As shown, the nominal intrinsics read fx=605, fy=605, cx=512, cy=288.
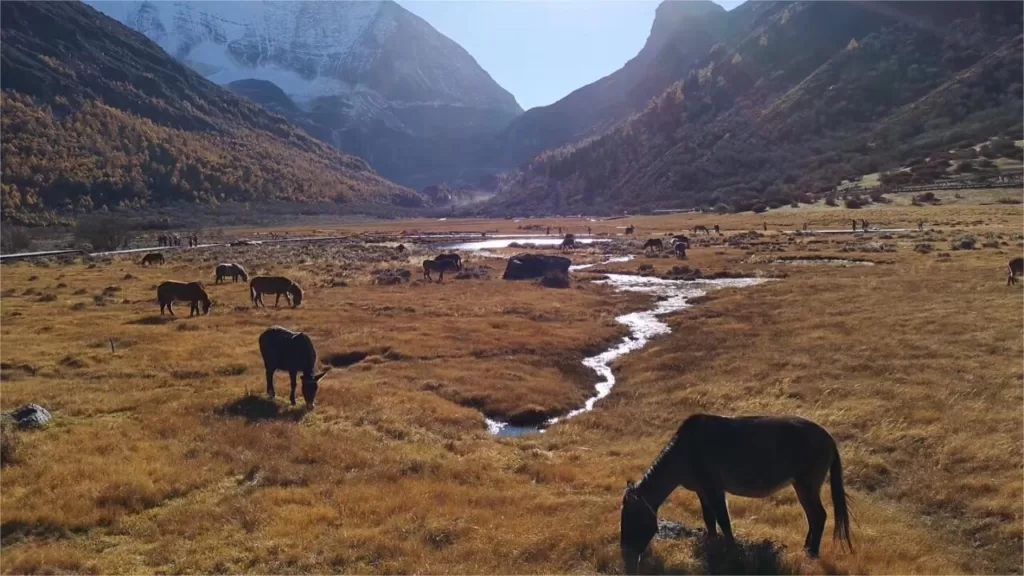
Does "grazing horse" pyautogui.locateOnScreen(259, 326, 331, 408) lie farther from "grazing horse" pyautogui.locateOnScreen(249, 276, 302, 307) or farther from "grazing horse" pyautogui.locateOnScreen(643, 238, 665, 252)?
"grazing horse" pyautogui.locateOnScreen(643, 238, 665, 252)

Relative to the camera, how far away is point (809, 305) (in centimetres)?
3494

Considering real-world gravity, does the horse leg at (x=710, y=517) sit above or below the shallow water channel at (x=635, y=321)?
above

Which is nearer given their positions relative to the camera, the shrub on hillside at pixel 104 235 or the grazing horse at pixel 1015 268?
the grazing horse at pixel 1015 268

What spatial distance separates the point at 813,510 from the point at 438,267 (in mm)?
51252

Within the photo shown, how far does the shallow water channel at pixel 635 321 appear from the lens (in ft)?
67.2

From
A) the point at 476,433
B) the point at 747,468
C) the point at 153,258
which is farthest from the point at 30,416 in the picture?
the point at 153,258

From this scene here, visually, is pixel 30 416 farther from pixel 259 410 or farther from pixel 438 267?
pixel 438 267

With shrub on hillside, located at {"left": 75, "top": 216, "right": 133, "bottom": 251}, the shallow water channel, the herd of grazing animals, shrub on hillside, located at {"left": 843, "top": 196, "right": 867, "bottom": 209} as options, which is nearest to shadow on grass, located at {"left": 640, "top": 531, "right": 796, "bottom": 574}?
the herd of grazing animals

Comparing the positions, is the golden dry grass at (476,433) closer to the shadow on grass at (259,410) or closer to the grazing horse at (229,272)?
the shadow on grass at (259,410)

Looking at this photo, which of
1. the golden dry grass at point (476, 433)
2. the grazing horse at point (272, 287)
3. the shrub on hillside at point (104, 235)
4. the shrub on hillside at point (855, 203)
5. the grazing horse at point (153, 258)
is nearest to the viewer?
the golden dry grass at point (476, 433)

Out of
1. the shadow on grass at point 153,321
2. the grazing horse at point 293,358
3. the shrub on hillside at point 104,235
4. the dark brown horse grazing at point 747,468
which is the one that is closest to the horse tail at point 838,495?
the dark brown horse grazing at point 747,468

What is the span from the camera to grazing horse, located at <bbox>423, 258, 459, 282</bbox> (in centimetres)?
5653

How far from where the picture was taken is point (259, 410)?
17266mm

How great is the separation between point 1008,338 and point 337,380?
2495cm
